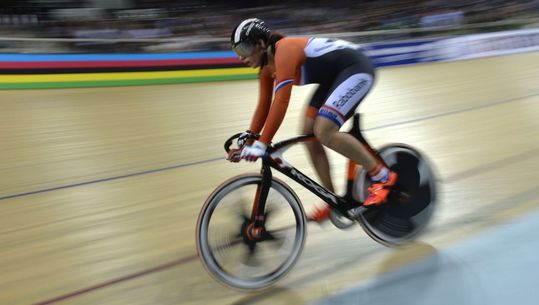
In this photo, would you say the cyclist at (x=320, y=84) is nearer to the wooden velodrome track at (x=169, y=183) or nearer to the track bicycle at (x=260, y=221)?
the track bicycle at (x=260, y=221)

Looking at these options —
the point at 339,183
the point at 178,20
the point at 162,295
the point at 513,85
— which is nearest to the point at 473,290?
the point at 162,295

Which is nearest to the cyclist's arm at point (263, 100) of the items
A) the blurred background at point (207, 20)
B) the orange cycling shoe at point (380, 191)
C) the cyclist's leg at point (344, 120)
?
the cyclist's leg at point (344, 120)

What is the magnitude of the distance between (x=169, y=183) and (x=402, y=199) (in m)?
1.79

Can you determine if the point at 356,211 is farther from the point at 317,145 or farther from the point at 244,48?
the point at 244,48

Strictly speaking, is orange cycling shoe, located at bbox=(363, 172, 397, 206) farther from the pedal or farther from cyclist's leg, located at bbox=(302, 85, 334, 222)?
cyclist's leg, located at bbox=(302, 85, 334, 222)

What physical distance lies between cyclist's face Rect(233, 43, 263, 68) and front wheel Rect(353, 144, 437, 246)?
0.73 meters

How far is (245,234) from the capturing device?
1.97m

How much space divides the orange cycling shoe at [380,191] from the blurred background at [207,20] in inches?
266

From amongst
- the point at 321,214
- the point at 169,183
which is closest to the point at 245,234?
the point at 321,214

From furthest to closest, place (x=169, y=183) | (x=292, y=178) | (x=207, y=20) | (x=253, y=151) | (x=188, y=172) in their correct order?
(x=207, y=20) → (x=188, y=172) → (x=169, y=183) → (x=292, y=178) → (x=253, y=151)

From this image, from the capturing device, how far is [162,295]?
1972 mm

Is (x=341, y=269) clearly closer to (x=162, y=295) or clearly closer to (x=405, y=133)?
(x=162, y=295)

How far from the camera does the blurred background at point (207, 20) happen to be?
29.3 feet

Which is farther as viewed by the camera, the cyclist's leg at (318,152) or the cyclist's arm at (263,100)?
the cyclist's leg at (318,152)
